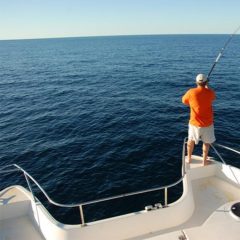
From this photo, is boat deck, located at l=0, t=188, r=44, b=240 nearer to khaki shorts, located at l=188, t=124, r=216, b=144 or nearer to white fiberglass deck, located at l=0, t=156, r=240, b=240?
white fiberglass deck, located at l=0, t=156, r=240, b=240

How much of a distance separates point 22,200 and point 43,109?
23.7 m

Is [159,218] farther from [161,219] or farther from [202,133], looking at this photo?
[202,133]

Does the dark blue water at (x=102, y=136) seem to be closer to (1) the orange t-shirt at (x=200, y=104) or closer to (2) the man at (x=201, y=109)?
(2) the man at (x=201, y=109)

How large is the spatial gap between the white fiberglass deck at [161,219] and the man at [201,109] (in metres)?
1.40

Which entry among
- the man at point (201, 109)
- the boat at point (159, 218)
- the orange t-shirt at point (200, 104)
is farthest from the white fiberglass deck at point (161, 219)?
the orange t-shirt at point (200, 104)

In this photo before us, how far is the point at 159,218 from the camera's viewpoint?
7793mm

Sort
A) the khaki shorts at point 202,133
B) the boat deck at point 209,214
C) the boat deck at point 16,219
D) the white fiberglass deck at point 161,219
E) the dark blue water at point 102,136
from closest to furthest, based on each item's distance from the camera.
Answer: the boat deck at point 209,214
the white fiberglass deck at point 161,219
the boat deck at point 16,219
the khaki shorts at point 202,133
the dark blue water at point 102,136

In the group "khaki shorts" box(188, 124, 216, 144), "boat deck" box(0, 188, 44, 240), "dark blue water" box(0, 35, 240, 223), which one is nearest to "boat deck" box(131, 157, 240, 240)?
"khaki shorts" box(188, 124, 216, 144)

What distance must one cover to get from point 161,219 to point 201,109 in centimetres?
358

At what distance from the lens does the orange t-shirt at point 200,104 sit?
8.48m

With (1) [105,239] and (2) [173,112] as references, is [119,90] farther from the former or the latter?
(1) [105,239]

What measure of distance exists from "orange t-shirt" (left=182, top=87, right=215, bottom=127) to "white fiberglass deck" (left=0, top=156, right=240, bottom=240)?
193cm

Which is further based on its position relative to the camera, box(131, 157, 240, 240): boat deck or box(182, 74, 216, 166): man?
box(182, 74, 216, 166): man

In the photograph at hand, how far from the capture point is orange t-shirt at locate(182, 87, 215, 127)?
334 inches
